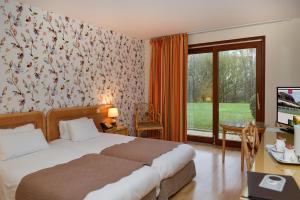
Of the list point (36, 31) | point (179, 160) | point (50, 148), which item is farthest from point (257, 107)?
point (36, 31)

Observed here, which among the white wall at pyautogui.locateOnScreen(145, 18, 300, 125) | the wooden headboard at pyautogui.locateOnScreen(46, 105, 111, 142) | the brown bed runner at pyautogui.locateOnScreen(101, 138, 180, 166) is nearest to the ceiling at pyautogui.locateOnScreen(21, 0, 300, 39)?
the white wall at pyautogui.locateOnScreen(145, 18, 300, 125)

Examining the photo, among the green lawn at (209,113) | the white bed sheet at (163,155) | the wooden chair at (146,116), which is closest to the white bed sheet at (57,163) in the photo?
the white bed sheet at (163,155)

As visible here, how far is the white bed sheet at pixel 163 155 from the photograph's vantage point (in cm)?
248

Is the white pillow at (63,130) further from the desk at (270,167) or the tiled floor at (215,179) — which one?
the desk at (270,167)

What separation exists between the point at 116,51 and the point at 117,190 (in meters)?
3.38

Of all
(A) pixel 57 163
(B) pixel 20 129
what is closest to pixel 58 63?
(B) pixel 20 129

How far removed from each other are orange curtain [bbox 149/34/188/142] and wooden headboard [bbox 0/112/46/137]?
2677 mm

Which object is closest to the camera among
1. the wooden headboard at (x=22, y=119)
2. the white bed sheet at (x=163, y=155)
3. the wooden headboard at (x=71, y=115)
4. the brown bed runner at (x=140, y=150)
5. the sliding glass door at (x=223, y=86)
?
the white bed sheet at (x=163, y=155)

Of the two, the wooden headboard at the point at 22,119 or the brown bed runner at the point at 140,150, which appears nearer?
the brown bed runner at the point at 140,150

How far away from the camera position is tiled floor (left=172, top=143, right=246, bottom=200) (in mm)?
2684

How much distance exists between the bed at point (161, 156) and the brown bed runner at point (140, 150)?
0.27 ft

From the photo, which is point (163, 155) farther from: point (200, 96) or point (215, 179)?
point (200, 96)

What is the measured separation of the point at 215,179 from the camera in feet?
10.3

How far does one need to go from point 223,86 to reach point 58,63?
328 cm
